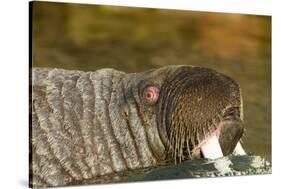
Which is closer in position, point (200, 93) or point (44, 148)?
point (44, 148)

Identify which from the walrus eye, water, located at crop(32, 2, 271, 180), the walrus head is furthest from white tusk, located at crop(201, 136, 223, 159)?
the walrus eye

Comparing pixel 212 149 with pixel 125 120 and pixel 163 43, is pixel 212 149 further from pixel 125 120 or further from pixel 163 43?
pixel 163 43

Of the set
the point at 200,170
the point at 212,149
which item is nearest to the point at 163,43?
the point at 212,149

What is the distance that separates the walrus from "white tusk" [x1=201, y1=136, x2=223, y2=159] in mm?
10

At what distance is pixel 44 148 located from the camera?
260 inches

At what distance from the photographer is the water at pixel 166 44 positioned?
6.72m

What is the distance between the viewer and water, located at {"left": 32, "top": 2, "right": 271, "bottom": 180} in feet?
22.1

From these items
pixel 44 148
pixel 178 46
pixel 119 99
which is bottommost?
pixel 44 148

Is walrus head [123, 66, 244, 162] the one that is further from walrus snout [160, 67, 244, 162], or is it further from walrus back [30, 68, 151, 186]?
walrus back [30, 68, 151, 186]

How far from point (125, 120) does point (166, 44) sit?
899mm

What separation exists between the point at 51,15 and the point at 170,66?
4.38ft

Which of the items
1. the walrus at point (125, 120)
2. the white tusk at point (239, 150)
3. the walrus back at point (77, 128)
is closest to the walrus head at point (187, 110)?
the walrus at point (125, 120)
